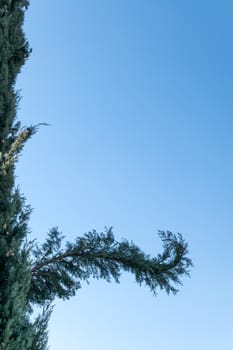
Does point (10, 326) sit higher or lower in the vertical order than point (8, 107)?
lower

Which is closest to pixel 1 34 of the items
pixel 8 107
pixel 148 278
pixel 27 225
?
pixel 8 107

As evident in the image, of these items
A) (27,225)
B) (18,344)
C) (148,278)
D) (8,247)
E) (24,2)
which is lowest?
(18,344)

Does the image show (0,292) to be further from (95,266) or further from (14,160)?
(95,266)

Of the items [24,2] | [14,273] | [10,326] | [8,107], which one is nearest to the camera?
[10,326]

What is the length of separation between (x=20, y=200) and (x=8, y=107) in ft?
5.60

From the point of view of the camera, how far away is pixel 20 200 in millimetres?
6043

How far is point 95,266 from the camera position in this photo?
23.0 ft

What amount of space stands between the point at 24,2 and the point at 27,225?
15.9 ft

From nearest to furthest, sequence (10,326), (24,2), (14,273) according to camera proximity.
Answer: (10,326)
(14,273)
(24,2)

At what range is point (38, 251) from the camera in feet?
21.5

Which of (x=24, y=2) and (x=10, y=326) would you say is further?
(x=24, y=2)

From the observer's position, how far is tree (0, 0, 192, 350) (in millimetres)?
5508

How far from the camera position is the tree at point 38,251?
18.1 feet

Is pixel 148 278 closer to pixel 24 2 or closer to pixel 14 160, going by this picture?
pixel 14 160
